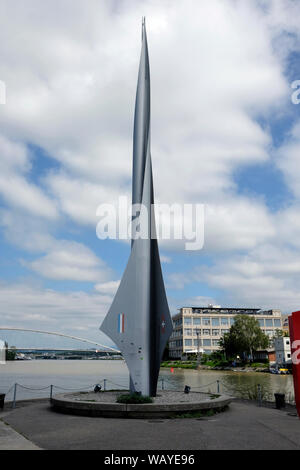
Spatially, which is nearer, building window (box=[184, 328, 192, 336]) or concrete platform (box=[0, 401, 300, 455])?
concrete platform (box=[0, 401, 300, 455])

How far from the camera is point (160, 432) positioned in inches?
430

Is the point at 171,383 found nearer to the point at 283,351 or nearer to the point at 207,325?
the point at 283,351

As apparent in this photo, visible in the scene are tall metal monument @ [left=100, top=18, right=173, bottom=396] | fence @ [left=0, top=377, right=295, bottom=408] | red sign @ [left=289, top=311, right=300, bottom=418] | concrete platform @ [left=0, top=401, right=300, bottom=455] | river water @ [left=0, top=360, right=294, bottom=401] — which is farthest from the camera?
river water @ [left=0, top=360, right=294, bottom=401]

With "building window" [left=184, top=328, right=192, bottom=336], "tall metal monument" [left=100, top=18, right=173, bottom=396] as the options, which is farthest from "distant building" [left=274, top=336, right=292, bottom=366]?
"tall metal monument" [left=100, top=18, right=173, bottom=396]

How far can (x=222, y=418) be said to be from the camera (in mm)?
13641

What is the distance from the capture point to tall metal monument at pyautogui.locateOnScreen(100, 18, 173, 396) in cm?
1684

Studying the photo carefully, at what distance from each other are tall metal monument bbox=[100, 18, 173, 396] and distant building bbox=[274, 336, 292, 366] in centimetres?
6351

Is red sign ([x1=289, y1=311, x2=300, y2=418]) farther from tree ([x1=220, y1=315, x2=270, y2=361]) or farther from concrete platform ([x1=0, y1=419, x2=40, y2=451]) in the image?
tree ([x1=220, y1=315, x2=270, y2=361])

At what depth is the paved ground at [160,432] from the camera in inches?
372

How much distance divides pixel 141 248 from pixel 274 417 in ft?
29.0

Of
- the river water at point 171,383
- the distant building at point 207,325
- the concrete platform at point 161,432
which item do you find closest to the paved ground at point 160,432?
the concrete platform at point 161,432

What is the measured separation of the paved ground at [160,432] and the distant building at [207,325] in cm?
9838

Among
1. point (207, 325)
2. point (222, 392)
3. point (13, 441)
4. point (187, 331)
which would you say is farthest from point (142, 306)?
point (207, 325)
